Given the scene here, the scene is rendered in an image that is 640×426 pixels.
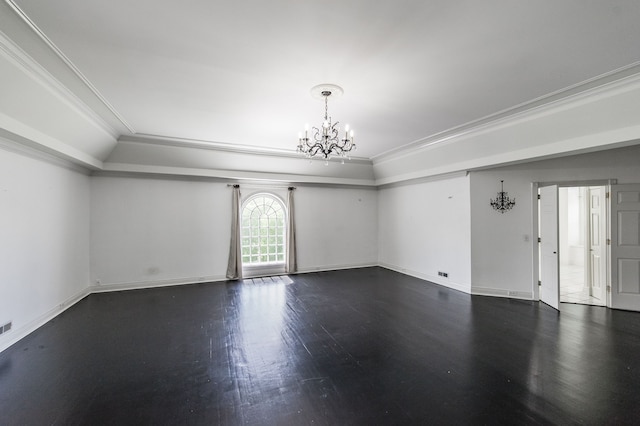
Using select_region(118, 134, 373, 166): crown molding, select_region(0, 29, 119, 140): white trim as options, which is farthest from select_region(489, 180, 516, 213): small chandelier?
select_region(0, 29, 119, 140): white trim

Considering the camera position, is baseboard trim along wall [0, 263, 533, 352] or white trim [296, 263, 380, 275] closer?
baseboard trim along wall [0, 263, 533, 352]

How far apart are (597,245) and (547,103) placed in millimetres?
3361

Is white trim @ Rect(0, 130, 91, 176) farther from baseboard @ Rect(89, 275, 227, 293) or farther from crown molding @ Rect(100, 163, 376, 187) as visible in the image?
baseboard @ Rect(89, 275, 227, 293)

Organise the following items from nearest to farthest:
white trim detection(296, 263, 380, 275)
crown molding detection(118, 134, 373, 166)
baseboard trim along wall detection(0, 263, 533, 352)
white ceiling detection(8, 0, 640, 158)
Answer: white ceiling detection(8, 0, 640, 158) → baseboard trim along wall detection(0, 263, 533, 352) → crown molding detection(118, 134, 373, 166) → white trim detection(296, 263, 380, 275)

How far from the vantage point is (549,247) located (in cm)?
452

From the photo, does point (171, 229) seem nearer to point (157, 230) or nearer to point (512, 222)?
point (157, 230)

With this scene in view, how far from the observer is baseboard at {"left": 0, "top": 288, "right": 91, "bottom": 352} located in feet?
10.3

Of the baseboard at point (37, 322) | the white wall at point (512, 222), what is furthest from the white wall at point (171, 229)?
the white wall at point (512, 222)

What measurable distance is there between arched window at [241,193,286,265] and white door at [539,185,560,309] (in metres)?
5.36

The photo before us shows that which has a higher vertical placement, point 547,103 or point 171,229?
point 547,103

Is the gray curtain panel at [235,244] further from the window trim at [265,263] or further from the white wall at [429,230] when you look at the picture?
the white wall at [429,230]

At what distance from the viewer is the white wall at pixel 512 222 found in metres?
4.46

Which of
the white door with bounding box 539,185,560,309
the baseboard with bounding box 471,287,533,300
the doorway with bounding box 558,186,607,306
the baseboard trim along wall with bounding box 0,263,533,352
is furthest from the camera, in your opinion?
the baseboard with bounding box 471,287,533,300

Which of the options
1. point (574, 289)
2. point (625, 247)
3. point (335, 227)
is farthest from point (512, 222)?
point (335, 227)
